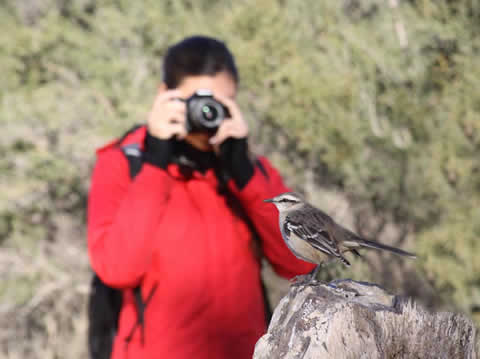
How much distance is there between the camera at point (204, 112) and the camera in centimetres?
202

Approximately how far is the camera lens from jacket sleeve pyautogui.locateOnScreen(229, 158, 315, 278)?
1.03 feet

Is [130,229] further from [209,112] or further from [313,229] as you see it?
[313,229]

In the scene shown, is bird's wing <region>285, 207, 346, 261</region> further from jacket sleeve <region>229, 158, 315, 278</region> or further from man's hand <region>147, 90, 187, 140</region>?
man's hand <region>147, 90, 187, 140</region>

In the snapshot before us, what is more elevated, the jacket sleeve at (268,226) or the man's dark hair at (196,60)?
the man's dark hair at (196,60)

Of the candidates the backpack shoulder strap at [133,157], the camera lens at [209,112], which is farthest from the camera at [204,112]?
the backpack shoulder strap at [133,157]

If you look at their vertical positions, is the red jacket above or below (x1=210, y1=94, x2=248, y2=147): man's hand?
below

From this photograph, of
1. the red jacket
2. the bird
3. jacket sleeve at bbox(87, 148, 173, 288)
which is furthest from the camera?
jacket sleeve at bbox(87, 148, 173, 288)

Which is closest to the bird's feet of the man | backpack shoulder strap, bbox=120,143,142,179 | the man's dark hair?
the man

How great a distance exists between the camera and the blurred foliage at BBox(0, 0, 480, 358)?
10.0 ft

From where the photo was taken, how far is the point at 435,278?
2.65 meters

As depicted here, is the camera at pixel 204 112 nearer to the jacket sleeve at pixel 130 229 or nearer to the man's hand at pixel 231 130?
the man's hand at pixel 231 130

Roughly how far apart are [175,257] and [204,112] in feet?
2.23

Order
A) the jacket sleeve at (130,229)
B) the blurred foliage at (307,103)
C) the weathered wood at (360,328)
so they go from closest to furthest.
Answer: the weathered wood at (360,328) → the jacket sleeve at (130,229) → the blurred foliage at (307,103)

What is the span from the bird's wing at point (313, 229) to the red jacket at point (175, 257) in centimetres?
56
